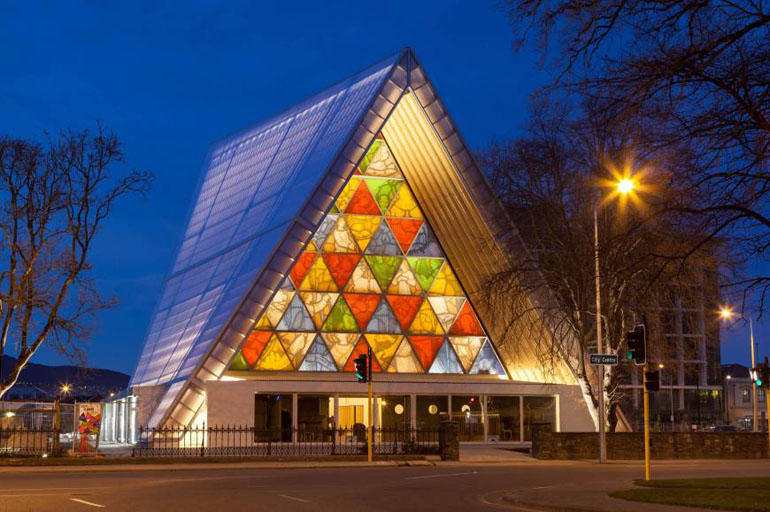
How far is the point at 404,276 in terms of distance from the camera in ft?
147

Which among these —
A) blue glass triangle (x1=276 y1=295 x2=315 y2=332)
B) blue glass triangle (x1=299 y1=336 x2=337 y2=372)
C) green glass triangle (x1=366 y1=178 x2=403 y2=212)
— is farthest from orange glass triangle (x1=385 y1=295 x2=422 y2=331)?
green glass triangle (x1=366 y1=178 x2=403 y2=212)

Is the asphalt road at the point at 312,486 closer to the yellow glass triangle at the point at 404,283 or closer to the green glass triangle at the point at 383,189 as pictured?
the yellow glass triangle at the point at 404,283

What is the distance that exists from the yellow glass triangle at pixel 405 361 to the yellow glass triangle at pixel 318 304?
344cm

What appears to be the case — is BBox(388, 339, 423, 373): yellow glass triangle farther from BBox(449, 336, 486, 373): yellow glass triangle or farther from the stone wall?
the stone wall

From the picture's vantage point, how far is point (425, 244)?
148ft

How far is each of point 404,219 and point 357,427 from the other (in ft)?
30.0

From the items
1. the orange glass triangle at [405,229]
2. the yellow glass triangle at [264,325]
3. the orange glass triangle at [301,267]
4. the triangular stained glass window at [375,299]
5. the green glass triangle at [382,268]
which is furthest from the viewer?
the orange glass triangle at [405,229]

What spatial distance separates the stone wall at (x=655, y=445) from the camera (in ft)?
116

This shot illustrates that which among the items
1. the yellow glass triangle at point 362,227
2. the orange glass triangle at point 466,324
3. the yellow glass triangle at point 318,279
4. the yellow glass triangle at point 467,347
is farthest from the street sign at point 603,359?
the yellow glass triangle at point 362,227

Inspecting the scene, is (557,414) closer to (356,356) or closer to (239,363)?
(356,356)

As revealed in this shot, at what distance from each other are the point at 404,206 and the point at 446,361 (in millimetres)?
6754


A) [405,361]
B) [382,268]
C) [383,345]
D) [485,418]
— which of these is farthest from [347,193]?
[485,418]

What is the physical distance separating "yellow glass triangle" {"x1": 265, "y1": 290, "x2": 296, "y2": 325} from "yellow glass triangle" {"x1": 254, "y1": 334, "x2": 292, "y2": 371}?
700 millimetres

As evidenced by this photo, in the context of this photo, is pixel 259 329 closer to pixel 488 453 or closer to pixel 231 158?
pixel 488 453
